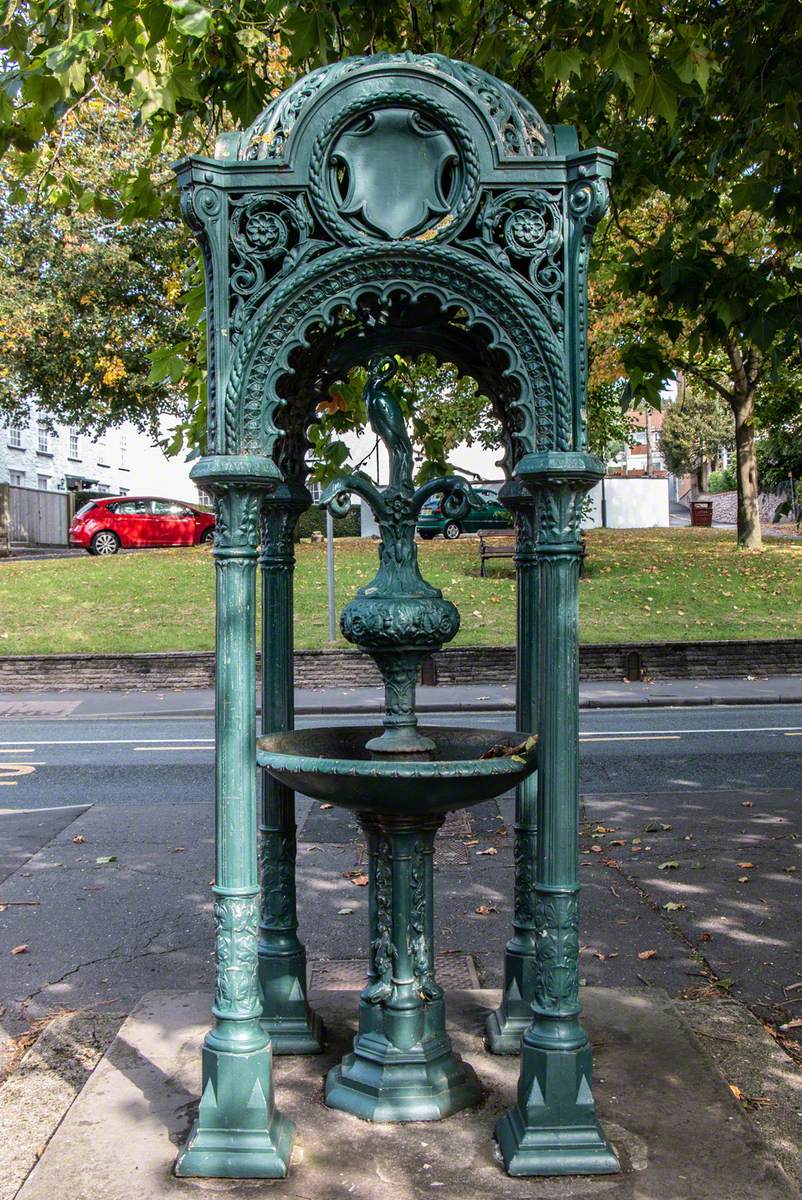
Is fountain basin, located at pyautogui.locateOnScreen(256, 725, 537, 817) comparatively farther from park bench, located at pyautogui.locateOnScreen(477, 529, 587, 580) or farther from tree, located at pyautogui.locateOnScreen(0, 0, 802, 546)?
park bench, located at pyautogui.locateOnScreen(477, 529, 587, 580)

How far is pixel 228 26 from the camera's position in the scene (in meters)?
7.11

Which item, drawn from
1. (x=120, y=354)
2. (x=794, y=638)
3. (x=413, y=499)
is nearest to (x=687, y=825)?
(x=413, y=499)

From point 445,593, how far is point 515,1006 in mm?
16758

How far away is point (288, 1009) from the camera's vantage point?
4535 mm

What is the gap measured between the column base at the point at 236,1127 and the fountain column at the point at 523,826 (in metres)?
1.15

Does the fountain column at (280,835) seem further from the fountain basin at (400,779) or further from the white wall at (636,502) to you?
the white wall at (636,502)

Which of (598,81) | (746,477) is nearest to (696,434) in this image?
(746,477)

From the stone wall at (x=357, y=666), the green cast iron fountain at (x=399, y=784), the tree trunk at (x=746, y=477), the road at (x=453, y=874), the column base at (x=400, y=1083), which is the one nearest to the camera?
the green cast iron fountain at (x=399, y=784)

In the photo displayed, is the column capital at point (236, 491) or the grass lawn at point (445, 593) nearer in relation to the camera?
the column capital at point (236, 491)

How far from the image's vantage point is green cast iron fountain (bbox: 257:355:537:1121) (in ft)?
12.5

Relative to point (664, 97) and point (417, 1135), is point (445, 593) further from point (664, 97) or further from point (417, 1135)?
point (417, 1135)

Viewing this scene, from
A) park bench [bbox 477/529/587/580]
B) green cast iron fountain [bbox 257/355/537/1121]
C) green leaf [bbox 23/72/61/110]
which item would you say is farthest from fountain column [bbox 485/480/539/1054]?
park bench [bbox 477/529/587/580]

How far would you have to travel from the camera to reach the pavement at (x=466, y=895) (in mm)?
4973

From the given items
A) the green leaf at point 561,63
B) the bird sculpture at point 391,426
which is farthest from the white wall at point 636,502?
the bird sculpture at point 391,426
